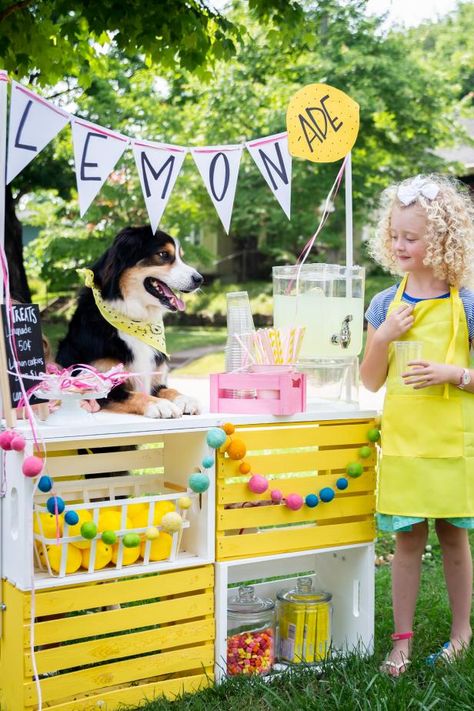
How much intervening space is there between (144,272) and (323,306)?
2.20ft

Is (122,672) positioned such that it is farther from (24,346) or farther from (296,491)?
(24,346)

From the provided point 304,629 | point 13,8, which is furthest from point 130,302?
point 13,8

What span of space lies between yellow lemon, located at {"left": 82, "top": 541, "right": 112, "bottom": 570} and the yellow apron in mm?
982

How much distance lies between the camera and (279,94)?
14500 mm

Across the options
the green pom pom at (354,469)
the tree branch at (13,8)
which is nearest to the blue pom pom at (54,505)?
the green pom pom at (354,469)

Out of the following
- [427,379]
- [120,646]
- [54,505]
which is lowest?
[120,646]

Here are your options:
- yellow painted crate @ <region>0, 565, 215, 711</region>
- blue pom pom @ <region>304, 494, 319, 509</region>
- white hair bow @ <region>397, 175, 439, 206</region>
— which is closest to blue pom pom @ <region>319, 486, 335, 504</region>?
blue pom pom @ <region>304, 494, 319, 509</region>

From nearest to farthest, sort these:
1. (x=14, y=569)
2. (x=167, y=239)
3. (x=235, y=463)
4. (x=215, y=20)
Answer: (x=14, y=569)
(x=235, y=463)
(x=167, y=239)
(x=215, y=20)

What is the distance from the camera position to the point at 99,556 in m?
2.69

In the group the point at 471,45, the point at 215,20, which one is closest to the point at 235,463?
the point at 215,20

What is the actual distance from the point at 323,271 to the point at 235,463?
828mm

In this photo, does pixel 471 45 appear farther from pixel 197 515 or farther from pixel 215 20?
pixel 197 515

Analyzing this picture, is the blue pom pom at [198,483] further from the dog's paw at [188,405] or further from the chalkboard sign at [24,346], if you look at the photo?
the chalkboard sign at [24,346]

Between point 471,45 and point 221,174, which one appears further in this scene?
point 471,45
